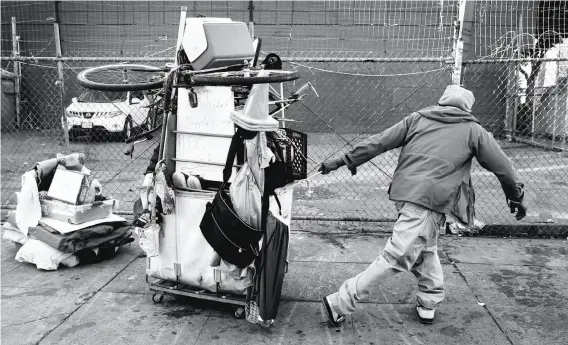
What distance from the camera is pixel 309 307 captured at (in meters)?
4.14

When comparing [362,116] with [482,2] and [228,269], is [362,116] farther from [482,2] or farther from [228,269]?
[228,269]

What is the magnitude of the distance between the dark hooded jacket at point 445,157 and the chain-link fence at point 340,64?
683 cm

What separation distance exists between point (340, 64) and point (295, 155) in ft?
35.5

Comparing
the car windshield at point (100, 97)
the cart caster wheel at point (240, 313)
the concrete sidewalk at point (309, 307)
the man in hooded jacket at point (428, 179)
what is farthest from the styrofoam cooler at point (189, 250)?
the car windshield at point (100, 97)

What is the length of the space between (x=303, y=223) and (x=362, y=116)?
834 cm

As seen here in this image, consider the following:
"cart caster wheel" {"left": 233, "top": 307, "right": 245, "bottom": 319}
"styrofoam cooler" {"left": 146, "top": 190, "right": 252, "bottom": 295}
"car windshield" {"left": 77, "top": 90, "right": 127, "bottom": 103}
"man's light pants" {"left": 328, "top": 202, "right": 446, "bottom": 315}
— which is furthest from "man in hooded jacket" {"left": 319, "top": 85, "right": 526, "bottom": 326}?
"car windshield" {"left": 77, "top": 90, "right": 127, "bottom": 103}

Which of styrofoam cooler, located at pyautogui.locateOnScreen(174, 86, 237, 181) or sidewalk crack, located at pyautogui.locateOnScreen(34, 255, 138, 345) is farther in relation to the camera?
styrofoam cooler, located at pyautogui.locateOnScreen(174, 86, 237, 181)

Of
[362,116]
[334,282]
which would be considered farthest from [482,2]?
[334,282]

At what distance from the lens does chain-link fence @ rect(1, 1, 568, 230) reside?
12.4 meters

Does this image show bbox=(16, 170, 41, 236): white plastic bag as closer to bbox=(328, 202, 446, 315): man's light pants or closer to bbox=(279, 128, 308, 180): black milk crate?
bbox=(279, 128, 308, 180): black milk crate

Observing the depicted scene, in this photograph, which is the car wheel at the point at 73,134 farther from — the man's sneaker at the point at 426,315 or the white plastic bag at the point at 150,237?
the man's sneaker at the point at 426,315

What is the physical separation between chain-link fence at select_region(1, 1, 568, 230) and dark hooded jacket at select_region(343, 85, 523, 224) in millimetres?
6830

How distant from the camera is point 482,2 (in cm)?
1370

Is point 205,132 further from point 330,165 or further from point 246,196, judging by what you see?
point 330,165
